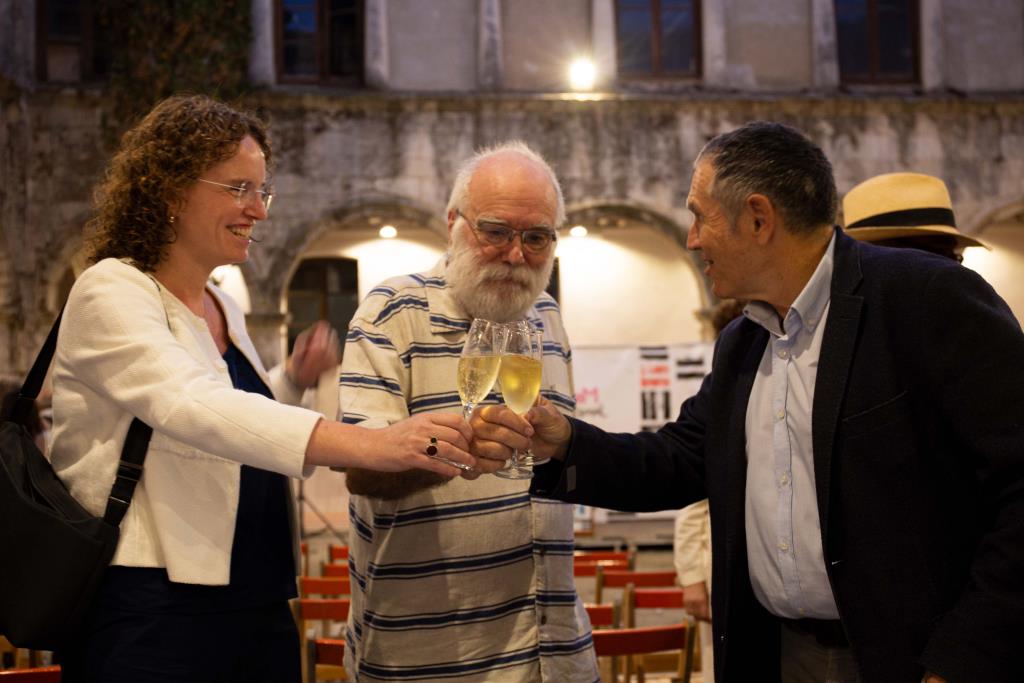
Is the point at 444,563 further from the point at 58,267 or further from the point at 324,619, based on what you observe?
the point at 58,267

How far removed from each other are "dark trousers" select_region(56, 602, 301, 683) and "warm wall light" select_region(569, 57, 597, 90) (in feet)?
39.9

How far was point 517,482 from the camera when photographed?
2662 mm

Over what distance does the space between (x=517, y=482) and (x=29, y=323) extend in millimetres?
11749

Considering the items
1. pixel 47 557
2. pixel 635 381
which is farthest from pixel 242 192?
pixel 635 381

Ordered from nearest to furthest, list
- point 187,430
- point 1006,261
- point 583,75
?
point 187,430 → point 583,75 → point 1006,261

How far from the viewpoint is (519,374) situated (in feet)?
6.91

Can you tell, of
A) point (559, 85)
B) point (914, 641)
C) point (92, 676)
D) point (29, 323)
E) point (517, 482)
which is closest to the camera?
point (914, 641)

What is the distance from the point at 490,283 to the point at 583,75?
11591mm

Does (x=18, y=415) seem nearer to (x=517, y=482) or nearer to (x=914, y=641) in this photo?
(x=517, y=482)

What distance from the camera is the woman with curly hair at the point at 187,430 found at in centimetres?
204

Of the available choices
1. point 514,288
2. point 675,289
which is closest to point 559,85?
point 675,289

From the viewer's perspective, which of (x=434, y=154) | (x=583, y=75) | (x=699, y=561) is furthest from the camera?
(x=583, y=75)

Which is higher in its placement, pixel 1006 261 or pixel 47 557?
pixel 1006 261

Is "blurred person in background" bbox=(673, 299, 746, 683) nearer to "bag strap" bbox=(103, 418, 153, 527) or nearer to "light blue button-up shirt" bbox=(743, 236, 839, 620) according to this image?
"light blue button-up shirt" bbox=(743, 236, 839, 620)
